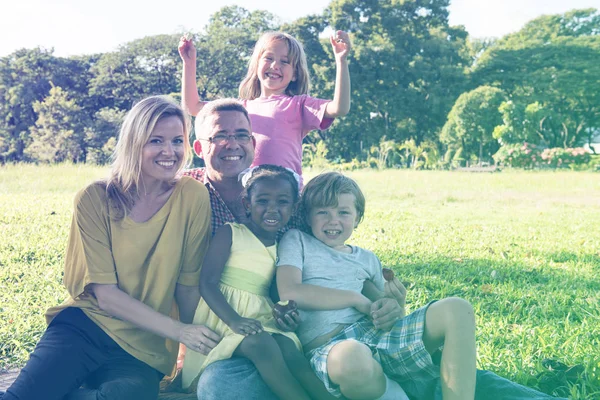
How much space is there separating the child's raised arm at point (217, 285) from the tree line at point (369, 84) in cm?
2516

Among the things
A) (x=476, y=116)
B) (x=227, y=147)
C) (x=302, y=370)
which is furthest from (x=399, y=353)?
(x=476, y=116)

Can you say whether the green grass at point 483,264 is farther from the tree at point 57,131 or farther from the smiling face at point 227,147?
the tree at point 57,131

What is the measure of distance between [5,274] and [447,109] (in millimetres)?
27940

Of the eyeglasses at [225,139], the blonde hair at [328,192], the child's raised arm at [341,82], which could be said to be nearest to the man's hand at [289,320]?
the blonde hair at [328,192]

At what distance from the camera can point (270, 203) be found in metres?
2.70

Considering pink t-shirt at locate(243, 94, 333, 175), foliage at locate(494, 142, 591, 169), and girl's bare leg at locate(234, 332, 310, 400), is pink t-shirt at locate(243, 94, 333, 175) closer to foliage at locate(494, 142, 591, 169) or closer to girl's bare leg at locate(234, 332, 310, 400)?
girl's bare leg at locate(234, 332, 310, 400)

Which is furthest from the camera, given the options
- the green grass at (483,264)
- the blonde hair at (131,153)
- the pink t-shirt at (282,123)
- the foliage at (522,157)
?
the foliage at (522,157)

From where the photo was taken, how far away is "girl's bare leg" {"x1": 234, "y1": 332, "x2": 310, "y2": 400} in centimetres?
226

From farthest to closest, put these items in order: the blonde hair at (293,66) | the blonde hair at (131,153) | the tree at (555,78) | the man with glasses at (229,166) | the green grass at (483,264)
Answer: the tree at (555,78)
the blonde hair at (293,66)
the green grass at (483,264)
the blonde hair at (131,153)
the man with glasses at (229,166)

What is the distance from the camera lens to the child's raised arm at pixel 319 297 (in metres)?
2.57

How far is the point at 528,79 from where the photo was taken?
32.5 m

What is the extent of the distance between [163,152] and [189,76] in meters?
1.37

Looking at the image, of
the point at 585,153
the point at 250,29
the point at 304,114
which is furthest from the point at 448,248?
the point at 250,29

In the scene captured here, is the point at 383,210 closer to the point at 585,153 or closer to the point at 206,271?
the point at 206,271
